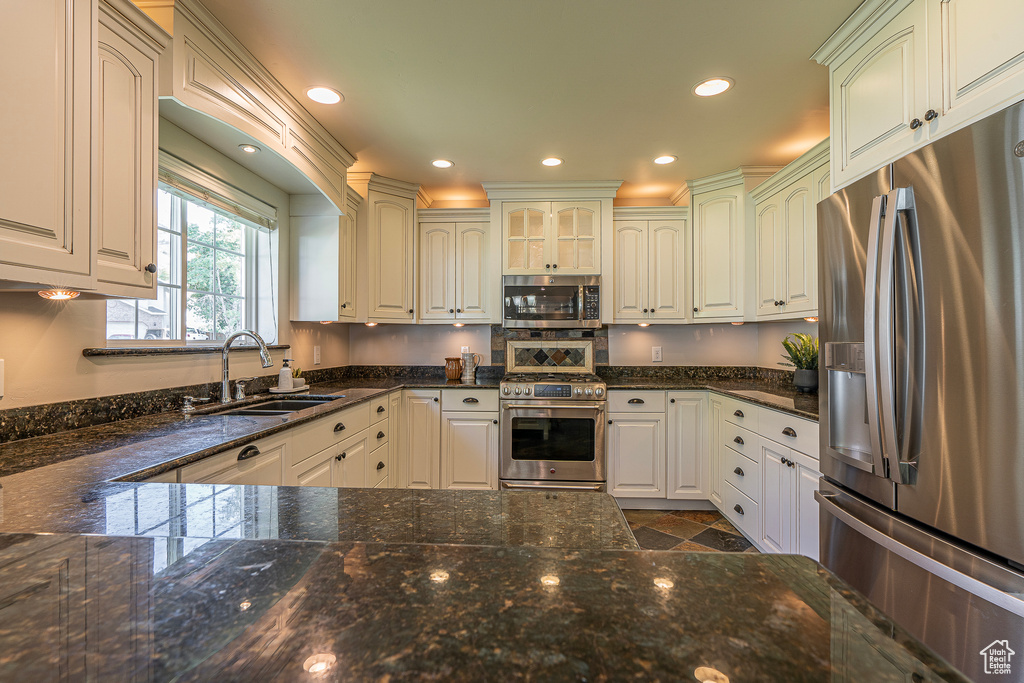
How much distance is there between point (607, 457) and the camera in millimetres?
3240

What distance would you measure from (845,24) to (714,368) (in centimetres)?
253

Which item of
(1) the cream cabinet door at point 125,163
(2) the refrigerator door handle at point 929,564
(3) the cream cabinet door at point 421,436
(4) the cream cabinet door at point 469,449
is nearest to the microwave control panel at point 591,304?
(4) the cream cabinet door at point 469,449

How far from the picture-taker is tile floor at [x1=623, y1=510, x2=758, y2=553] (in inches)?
105

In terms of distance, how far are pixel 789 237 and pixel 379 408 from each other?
275cm

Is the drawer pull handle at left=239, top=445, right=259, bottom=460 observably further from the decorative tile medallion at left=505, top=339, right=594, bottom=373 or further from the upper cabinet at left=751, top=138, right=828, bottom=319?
the upper cabinet at left=751, top=138, right=828, bottom=319

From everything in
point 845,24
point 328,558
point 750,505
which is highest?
point 845,24

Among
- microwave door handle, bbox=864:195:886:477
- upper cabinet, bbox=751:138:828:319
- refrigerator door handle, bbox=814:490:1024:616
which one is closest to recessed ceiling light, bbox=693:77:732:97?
upper cabinet, bbox=751:138:828:319

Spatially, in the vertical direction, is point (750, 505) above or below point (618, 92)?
below

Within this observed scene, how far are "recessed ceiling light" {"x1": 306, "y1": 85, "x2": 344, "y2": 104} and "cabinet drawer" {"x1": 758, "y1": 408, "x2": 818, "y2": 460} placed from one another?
2.74m

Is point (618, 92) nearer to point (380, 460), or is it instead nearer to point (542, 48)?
point (542, 48)

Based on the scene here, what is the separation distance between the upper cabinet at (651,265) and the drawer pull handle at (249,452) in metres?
2.68

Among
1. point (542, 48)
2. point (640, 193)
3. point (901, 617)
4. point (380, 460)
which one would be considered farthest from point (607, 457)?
point (542, 48)

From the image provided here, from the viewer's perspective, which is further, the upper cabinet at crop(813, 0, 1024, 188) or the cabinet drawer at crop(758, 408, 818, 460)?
the cabinet drawer at crop(758, 408, 818, 460)

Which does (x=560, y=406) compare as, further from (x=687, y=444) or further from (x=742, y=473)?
(x=742, y=473)
